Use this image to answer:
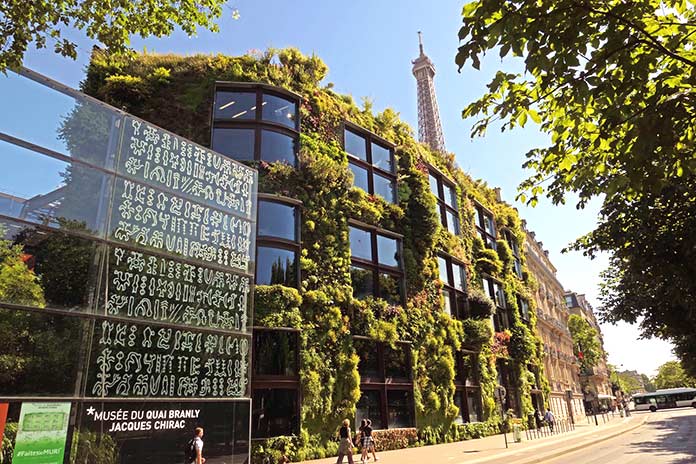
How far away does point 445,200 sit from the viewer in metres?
30.9

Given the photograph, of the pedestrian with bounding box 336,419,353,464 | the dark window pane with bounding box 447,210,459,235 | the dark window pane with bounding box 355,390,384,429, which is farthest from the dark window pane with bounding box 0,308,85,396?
the dark window pane with bounding box 447,210,459,235

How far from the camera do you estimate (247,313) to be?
14.2 m

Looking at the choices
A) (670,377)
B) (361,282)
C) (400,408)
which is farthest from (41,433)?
(670,377)

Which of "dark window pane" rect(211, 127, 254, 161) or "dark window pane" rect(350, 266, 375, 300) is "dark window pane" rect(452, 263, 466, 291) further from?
"dark window pane" rect(211, 127, 254, 161)

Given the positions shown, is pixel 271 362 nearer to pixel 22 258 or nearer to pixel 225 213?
pixel 225 213

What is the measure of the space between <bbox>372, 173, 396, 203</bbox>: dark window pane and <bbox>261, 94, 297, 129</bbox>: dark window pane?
587cm

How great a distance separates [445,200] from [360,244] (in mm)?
10470

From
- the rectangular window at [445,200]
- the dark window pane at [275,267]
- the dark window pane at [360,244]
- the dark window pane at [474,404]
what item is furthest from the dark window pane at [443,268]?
the dark window pane at [275,267]

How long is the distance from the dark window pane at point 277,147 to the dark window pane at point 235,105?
1.16 meters

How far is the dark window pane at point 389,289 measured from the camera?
22.8 m

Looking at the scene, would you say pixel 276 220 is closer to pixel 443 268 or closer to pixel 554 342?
→ pixel 443 268

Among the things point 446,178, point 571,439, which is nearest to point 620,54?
point 571,439

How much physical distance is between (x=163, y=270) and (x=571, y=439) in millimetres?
22476

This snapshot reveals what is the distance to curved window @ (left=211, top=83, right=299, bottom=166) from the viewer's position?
19.7 metres
